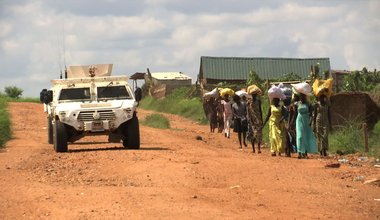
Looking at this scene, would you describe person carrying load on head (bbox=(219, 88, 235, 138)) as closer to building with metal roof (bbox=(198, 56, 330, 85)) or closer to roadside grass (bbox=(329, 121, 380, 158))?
roadside grass (bbox=(329, 121, 380, 158))

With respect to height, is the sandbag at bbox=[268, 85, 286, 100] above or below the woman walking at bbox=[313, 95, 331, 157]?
above

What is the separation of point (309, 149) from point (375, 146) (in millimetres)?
2250

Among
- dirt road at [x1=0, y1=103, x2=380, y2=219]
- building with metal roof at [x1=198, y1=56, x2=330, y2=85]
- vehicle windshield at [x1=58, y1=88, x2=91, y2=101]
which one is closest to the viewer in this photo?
dirt road at [x1=0, y1=103, x2=380, y2=219]

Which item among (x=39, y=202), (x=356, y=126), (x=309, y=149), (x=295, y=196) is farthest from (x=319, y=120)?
(x=39, y=202)

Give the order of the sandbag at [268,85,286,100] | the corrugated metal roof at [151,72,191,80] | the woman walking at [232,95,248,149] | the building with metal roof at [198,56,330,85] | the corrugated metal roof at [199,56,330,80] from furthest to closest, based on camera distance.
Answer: the corrugated metal roof at [151,72,191,80]
the corrugated metal roof at [199,56,330,80]
the building with metal roof at [198,56,330,85]
the woman walking at [232,95,248,149]
the sandbag at [268,85,286,100]

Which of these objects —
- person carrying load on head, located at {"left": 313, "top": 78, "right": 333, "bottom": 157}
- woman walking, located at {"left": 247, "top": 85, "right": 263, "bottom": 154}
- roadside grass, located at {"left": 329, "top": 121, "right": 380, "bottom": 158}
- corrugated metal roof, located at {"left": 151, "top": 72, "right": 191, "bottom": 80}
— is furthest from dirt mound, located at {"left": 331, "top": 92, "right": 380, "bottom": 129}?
corrugated metal roof, located at {"left": 151, "top": 72, "right": 191, "bottom": 80}

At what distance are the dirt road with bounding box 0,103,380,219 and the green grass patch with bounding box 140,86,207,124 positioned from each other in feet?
75.0

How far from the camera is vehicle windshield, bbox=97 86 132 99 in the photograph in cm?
1953

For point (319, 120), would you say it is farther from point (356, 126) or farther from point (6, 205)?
point (6, 205)

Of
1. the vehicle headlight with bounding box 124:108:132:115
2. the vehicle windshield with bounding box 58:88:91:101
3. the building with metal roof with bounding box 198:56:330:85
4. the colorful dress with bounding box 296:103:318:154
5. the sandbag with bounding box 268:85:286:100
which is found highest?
the building with metal roof with bounding box 198:56:330:85

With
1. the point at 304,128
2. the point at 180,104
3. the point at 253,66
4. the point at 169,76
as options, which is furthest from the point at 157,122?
the point at 169,76

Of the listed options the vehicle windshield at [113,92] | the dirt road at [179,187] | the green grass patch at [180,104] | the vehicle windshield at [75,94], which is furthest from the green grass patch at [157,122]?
the dirt road at [179,187]

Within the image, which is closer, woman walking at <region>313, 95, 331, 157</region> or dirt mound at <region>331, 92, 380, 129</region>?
woman walking at <region>313, 95, 331, 157</region>

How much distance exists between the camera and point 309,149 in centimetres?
1697
